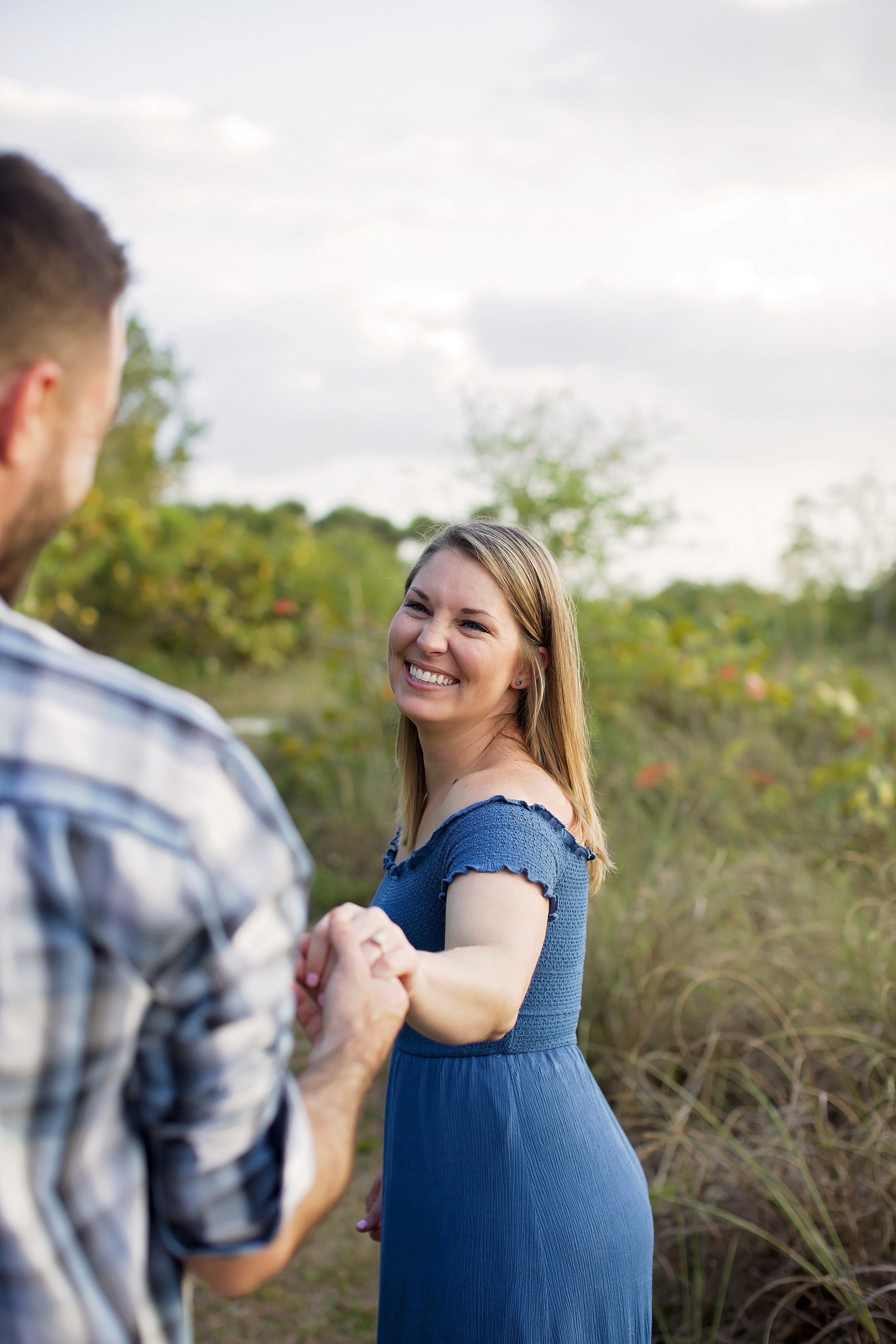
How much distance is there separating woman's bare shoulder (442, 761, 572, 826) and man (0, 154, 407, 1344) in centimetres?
91

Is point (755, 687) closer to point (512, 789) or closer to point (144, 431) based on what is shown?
point (512, 789)

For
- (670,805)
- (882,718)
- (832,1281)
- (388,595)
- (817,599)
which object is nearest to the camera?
(832,1281)

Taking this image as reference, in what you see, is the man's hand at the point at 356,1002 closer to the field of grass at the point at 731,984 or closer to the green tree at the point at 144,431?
the field of grass at the point at 731,984

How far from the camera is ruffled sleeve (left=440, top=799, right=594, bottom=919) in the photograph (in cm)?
163

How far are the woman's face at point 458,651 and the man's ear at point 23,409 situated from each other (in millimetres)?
Result: 1156

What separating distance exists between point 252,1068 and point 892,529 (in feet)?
36.8

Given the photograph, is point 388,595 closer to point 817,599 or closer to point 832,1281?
point 817,599

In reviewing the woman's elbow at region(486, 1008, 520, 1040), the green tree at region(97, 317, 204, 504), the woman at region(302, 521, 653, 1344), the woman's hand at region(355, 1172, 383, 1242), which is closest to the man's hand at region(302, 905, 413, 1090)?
the woman at region(302, 521, 653, 1344)

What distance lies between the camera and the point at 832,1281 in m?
2.37

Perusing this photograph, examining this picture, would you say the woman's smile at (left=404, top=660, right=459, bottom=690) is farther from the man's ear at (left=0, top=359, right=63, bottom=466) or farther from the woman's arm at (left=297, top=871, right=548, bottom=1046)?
the man's ear at (left=0, top=359, right=63, bottom=466)

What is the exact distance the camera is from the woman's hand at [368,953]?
125cm

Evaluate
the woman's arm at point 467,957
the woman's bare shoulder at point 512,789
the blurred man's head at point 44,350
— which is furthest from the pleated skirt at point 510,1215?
the blurred man's head at point 44,350

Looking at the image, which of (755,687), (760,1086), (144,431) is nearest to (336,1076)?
(760,1086)

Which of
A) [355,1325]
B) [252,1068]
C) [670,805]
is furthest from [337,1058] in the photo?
[670,805]
